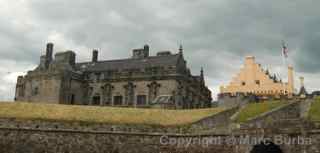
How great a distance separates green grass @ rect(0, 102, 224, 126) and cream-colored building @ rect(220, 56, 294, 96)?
13.3 m

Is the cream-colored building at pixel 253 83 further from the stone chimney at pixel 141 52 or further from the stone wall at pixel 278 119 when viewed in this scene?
the stone wall at pixel 278 119

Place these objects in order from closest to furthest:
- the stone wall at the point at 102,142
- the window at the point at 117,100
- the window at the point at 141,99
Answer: the stone wall at the point at 102,142 → the window at the point at 141,99 → the window at the point at 117,100

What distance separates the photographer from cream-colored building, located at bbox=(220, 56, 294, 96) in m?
37.8

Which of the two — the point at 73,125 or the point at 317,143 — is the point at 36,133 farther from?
the point at 317,143

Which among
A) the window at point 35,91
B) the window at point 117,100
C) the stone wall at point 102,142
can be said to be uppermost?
the window at point 35,91

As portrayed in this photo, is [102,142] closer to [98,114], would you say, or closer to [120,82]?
[98,114]

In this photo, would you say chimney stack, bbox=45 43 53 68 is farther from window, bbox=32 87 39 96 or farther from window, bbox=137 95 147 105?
window, bbox=137 95 147 105

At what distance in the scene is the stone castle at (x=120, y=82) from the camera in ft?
126

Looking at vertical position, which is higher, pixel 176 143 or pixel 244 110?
pixel 244 110

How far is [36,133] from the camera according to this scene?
21.8 meters

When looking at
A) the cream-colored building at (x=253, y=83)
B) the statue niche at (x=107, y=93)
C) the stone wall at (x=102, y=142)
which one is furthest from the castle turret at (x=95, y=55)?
the stone wall at (x=102, y=142)

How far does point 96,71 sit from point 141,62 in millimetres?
5506

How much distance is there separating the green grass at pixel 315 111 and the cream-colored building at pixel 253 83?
1478cm

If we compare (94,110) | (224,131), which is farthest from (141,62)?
(224,131)
